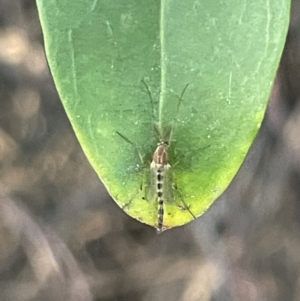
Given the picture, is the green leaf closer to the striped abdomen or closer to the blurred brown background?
the striped abdomen

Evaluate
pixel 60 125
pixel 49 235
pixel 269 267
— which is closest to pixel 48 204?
pixel 49 235

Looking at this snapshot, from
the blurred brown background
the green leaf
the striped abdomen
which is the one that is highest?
the green leaf

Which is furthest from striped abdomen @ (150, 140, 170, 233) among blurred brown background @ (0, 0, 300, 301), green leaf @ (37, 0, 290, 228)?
blurred brown background @ (0, 0, 300, 301)

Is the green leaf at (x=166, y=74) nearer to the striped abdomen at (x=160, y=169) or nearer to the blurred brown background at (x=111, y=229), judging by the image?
the striped abdomen at (x=160, y=169)

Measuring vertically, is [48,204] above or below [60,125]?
below

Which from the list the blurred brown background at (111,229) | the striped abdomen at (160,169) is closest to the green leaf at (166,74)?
the striped abdomen at (160,169)

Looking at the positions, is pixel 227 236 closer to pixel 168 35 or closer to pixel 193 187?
pixel 193 187

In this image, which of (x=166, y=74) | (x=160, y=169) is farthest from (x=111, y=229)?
(x=166, y=74)
